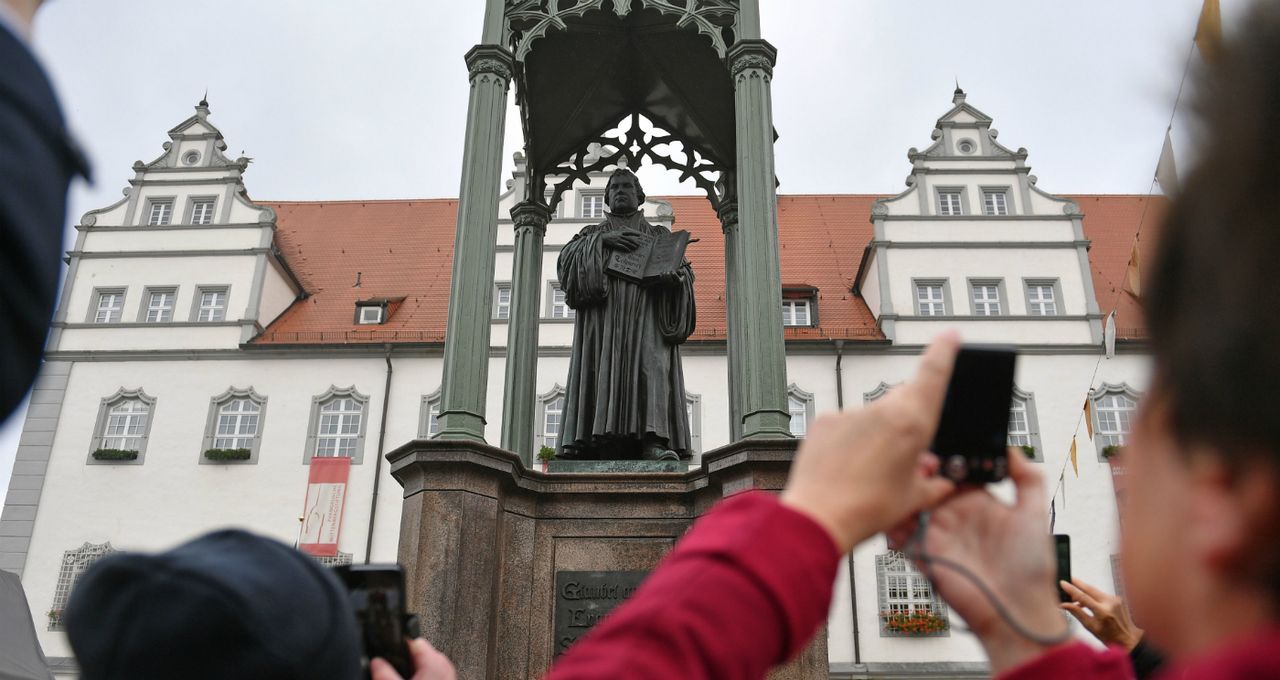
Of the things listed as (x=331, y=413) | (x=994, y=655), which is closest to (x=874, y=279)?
Answer: (x=331, y=413)

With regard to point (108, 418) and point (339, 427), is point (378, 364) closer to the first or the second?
point (339, 427)

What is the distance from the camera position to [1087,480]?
18.9 m

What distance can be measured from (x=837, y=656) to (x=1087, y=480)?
5665mm

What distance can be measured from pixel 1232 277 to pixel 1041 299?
849 inches

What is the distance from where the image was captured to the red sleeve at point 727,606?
620 millimetres

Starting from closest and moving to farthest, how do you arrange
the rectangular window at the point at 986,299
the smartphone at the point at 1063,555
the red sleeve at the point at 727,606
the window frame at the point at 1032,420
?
the red sleeve at the point at 727,606 → the smartphone at the point at 1063,555 → the window frame at the point at 1032,420 → the rectangular window at the point at 986,299

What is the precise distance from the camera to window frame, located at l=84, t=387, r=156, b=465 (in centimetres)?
2027

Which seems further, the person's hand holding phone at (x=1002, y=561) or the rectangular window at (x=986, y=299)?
the rectangular window at (x=986, y=299)

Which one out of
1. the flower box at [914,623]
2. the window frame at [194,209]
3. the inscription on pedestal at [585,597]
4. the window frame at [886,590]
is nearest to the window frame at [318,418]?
the window frame at [194,209]

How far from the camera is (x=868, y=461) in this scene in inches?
29.2

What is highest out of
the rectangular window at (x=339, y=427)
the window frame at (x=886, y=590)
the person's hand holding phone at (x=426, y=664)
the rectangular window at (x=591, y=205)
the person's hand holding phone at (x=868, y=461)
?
the rectangular window at (x=591, y=205)

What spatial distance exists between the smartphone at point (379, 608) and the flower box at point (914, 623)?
17.7 meters

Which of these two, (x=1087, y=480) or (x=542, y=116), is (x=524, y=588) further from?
(x=1087, y=480)

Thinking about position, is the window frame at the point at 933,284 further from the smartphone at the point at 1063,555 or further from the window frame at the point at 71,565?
the smartphone at the point at 1063,555
